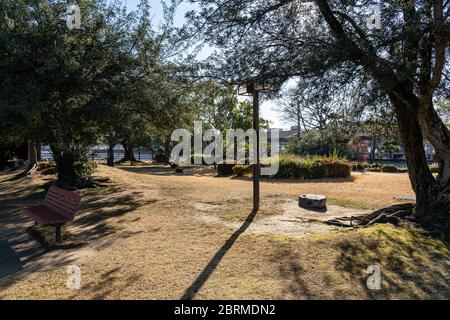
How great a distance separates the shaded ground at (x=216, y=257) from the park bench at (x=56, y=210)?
1.36 feet

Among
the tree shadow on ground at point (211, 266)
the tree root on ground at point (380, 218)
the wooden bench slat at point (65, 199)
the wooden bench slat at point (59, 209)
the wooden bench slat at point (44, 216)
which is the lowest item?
the tree shadow on ground at point (211, 266)

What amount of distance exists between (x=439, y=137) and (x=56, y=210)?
720 cm

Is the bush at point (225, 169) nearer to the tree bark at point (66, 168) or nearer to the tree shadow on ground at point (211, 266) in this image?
the tree bark at point (66, 168)

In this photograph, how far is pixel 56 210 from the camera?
24.6ft

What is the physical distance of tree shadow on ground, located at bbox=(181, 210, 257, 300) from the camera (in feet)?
14.5

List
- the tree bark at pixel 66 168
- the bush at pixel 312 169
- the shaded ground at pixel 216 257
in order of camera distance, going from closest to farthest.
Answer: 1. the shaded ground at pixel 216 257
2. the tree bark at pixel 66 168
3. the bush at pixel 312 169

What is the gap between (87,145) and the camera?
1428cm

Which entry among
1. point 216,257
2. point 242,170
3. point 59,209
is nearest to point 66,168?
point 59,209

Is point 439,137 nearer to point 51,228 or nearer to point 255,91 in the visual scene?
point 255,91

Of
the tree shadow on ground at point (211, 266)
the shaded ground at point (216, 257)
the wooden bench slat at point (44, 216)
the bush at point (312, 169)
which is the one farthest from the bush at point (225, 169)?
the wooden bench slat at point (44, 216)

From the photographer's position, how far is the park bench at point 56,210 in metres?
6.77

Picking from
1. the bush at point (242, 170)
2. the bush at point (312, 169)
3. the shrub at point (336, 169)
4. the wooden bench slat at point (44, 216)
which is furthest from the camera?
the bush at point (242, 170)

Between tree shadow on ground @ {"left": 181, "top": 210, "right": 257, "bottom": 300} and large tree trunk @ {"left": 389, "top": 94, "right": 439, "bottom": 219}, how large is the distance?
331cm
